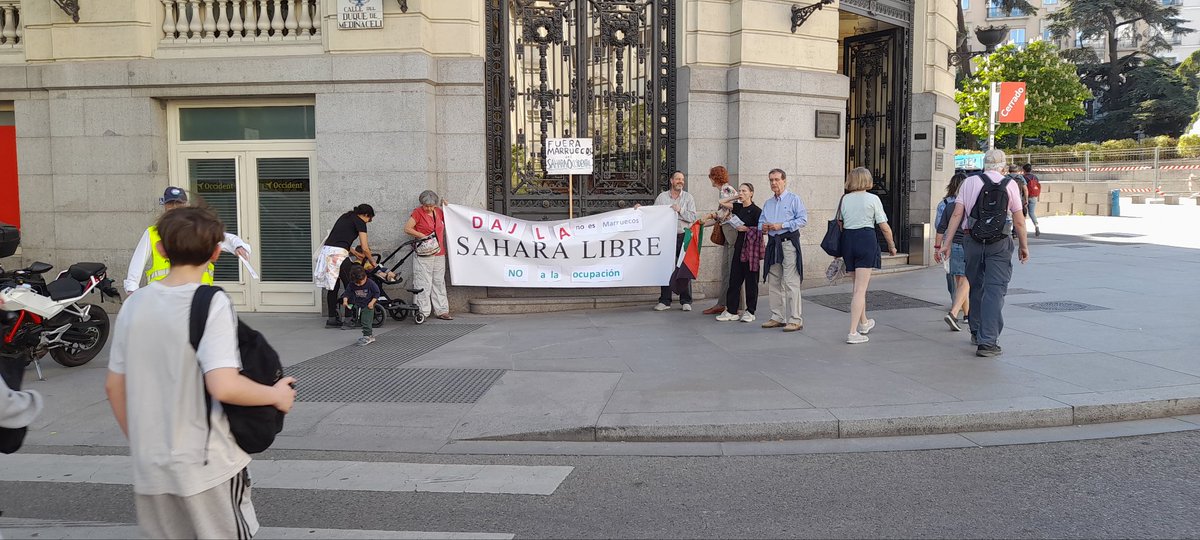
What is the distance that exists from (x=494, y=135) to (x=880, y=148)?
8.02 metres

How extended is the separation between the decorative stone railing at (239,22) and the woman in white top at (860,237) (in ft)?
24.2

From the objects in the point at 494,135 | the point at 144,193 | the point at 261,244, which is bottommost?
the point at 261,244

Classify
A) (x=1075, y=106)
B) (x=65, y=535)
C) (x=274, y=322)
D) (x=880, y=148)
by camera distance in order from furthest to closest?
1. (x=1075, y=106)
2. (x=880, y=148)
3. (x=274, y=322)
4. (x=65, y=535)

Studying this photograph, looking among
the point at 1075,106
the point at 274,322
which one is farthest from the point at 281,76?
the point at 1075,106

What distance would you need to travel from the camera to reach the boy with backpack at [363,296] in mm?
9156

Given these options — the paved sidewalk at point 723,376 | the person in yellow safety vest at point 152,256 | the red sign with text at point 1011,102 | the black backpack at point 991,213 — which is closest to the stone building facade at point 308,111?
the paved sidewalk at point 723,376

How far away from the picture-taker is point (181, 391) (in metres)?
2.66

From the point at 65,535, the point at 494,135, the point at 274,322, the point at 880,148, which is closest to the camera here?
the point at 65,535

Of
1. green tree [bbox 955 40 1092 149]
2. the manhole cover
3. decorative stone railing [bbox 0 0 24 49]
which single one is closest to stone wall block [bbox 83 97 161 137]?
decorative stone railing [bbox 0 0 24 49]

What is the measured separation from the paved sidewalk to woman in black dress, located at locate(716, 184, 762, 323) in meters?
0.42

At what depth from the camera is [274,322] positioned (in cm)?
1084

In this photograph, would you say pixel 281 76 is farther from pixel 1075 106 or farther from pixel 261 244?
pixel 1075 106

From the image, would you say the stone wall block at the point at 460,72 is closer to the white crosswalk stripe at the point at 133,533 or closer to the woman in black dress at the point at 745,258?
the woman in black dress at the point at 745,258

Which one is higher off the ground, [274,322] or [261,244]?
[261,244]
